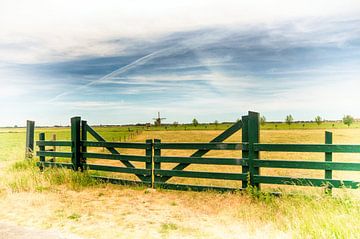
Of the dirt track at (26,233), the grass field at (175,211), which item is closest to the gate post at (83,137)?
the grass field at (175,211)

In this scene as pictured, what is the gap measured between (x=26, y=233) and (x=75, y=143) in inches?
231

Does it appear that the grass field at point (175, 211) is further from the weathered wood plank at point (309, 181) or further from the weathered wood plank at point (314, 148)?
the weathered wood plank at point (314, 148)

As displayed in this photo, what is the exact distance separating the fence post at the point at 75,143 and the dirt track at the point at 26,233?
519 cm

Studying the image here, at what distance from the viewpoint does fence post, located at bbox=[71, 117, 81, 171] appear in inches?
443

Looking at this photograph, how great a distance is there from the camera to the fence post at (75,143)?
36.9 ft

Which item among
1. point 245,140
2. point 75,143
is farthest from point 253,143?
point 75,143

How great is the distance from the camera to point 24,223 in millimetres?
6422

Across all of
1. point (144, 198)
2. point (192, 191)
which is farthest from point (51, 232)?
point (192, 191)

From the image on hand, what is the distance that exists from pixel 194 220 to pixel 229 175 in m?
2.24

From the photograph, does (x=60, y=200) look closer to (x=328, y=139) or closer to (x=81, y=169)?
(x=81, y=169)

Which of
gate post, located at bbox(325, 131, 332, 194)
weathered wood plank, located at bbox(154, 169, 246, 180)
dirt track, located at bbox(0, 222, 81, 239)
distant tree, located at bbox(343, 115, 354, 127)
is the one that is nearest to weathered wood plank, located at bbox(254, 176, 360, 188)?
gate post, located at bbox(325, 131, 332, 194)

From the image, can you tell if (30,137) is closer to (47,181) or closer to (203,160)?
(47,181)

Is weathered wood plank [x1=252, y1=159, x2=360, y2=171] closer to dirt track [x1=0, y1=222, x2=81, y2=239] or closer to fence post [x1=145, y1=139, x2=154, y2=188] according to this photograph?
fence post [x1=145, y1=139, x2=154, y2=188]

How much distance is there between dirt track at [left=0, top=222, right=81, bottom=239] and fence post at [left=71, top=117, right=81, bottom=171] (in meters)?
5.19
